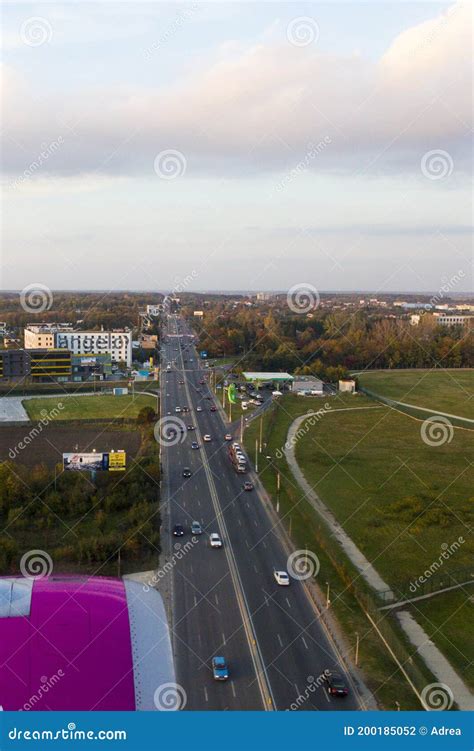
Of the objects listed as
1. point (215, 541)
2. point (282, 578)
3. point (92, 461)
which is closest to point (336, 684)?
point (282, 578)

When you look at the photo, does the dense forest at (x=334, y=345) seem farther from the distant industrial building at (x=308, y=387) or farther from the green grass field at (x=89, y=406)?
the green grass field at (x=89, y=406)

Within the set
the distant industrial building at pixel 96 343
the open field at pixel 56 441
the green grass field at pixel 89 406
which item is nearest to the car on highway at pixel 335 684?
the open field at pixel 56 441

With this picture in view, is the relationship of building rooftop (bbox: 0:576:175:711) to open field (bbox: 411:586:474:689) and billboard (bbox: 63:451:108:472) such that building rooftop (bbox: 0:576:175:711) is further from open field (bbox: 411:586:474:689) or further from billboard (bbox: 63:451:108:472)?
billboard (bbox: 63:451:108:472)

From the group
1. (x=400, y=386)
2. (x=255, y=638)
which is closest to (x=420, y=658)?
(x=255, y=638)

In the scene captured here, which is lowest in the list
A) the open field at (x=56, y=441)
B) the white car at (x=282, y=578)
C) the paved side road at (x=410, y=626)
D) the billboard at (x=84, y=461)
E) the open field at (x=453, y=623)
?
the open field at (x=56, y=441)

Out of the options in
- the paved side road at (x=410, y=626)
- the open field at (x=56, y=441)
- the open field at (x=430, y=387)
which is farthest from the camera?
the open field at (x=430, y=387)
